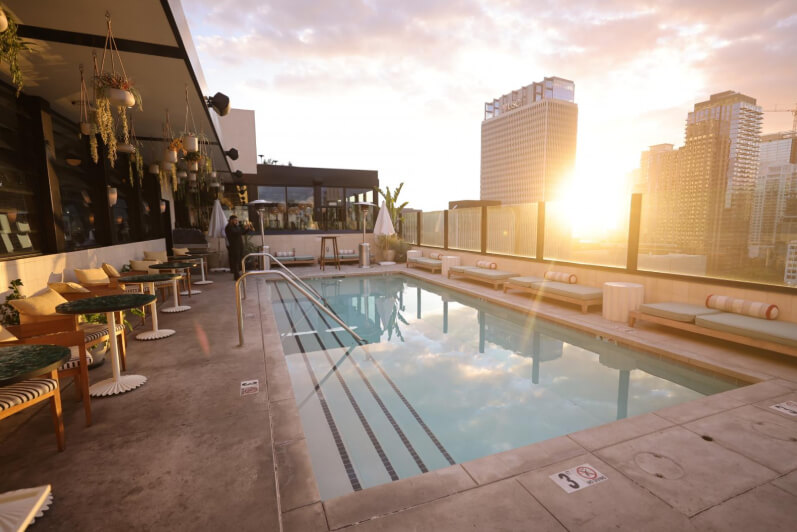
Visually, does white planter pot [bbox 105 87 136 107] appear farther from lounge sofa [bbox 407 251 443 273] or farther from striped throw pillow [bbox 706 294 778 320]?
lounge sofa [bbox 407 251 443 273]

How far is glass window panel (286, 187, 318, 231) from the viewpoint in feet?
56.2

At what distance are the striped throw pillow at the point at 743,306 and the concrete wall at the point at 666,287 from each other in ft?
0.39

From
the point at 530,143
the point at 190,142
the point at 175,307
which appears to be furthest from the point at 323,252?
the point at 530,143

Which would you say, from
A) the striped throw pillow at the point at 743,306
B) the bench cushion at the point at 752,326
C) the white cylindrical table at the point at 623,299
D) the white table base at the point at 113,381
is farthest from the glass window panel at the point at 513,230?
the white table base at the point at 113,381

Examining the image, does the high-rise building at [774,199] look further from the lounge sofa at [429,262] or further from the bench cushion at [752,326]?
the lounge sofa at [429,262]

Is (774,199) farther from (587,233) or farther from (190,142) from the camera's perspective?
(190,142)

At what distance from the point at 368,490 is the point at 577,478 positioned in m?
1.32

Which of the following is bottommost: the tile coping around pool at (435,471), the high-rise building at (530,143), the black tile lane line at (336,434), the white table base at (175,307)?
the black tile lane line at (336,434)

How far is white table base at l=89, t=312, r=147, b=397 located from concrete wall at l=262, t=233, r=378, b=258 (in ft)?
37.7

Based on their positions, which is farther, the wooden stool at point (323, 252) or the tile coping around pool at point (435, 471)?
the wooden stool at point (323, 252)

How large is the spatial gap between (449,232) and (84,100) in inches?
406

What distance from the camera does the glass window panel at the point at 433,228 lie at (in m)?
13.6

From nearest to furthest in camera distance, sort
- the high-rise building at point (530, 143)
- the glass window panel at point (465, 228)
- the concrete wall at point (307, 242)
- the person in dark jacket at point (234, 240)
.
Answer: the person in dark jacket at point (234, 240), the glass window panel at point (465, 228), the concrete wall at point (307, 242), the high-rise building at point (530, 143)

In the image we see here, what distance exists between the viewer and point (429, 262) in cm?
1230
